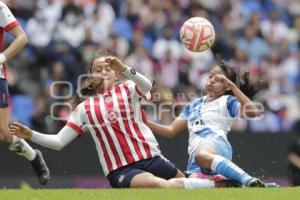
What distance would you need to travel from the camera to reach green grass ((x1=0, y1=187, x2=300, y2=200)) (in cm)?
708

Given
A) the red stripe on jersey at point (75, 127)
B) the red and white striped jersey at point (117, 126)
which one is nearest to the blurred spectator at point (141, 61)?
the red and white striped jersey at point (117, 126)

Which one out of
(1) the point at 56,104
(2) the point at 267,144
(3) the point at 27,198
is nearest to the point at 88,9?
(1) the point at 56,104

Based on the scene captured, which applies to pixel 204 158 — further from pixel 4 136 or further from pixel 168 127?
pixel 4 136

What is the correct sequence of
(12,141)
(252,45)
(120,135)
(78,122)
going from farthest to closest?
(252,45), (12,141), (78,122), (120,135)

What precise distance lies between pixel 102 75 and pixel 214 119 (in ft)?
4.07

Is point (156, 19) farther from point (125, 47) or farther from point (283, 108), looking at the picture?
point (283, 108)

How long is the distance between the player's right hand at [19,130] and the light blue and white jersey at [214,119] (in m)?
1.77

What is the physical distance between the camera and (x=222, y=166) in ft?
27.5

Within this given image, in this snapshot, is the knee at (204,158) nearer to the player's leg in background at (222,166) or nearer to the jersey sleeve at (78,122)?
the player's leg in background at (222,166)

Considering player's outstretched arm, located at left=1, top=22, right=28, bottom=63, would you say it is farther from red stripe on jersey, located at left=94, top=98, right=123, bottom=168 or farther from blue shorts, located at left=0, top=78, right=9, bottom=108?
red stripe on jersey, located at left=94, top=98, right=123, bottom=168

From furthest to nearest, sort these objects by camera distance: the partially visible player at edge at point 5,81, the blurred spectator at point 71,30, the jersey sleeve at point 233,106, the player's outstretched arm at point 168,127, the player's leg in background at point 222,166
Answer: the blurred spectator at point 71,30
the player's outstretched arm at point 168,127
the partially visible player at edge at point 5,81
the jersey sleeve at point 233,106
the player's leg in background at point 222,166

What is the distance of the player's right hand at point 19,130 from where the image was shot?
26.6 ft

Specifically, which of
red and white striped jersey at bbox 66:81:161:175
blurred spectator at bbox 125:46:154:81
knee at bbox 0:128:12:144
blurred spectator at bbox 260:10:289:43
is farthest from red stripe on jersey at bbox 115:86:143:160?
blurred spectator at bbox 260:10:289:43

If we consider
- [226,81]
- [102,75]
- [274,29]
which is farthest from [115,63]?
[274,29]
